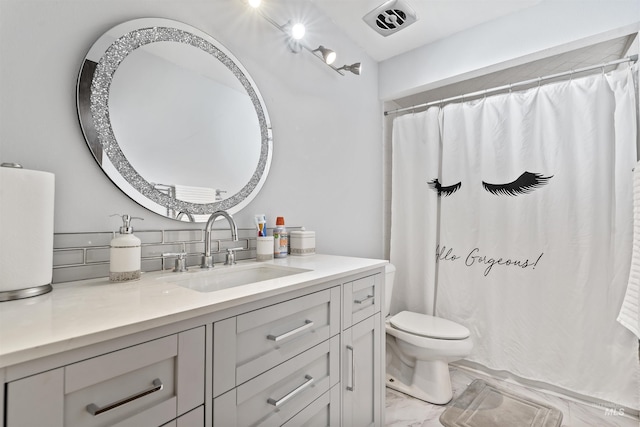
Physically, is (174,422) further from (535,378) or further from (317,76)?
(535,378)

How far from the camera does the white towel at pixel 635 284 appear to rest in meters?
1.50

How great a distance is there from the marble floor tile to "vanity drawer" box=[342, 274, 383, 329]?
0.74 metres

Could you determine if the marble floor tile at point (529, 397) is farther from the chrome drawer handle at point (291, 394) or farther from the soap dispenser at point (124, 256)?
the soap dispenser at point (124, 256)

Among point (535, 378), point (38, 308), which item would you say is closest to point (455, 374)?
point (535, 378)

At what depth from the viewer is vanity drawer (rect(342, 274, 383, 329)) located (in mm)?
1199

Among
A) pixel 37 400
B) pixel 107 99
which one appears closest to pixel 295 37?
pixel 107 99

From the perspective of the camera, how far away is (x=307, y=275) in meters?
1.07

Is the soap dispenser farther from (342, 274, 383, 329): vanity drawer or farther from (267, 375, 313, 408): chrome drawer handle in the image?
(342, 274, 383, 329): vanity drawer

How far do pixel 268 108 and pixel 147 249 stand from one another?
3.00 feet

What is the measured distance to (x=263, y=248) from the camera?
1.43m

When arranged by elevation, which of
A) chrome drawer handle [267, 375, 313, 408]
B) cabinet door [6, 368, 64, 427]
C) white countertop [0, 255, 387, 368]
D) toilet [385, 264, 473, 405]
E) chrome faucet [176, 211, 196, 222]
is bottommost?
toilet [385, 264, 473, 405]

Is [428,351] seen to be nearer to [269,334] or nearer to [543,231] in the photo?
[543,231]

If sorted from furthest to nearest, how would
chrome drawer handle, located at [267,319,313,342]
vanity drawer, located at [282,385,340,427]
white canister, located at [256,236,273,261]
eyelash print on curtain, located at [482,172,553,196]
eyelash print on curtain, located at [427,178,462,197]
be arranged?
eyelash print on curtain, located at [427,178,462,197] → eyelash print on curtain, located at [482,172,553,196] → white canister, located at [256,236,273,261] → vanity drawer, located at [282,385,340,427] → chrome drawer handle, located at [267,319,313,342]

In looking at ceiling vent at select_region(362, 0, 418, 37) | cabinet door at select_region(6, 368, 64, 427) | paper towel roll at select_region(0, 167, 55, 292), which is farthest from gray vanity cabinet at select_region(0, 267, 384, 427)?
ceiling vent at select_region(362, 0, 418, 37)
